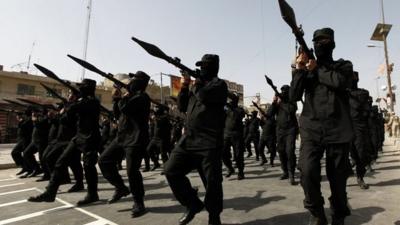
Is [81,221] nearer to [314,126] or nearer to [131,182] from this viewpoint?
[131,182]

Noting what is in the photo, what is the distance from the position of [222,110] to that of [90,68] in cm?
293

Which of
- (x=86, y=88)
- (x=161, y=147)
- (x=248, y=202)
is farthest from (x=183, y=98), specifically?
(x=161, y=147)

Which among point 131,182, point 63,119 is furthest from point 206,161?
point 63,119

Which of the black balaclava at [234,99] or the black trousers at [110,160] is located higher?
the black balaclava at [234,99]

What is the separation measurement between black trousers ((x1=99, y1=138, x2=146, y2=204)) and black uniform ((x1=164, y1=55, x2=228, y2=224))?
1055mm

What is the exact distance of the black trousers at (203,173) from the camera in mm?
4102

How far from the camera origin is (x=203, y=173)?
428 centimetres

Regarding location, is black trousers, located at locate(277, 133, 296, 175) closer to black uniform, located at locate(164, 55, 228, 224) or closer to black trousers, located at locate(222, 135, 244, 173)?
black trousers, located at locate(222, 135, 244, 173)

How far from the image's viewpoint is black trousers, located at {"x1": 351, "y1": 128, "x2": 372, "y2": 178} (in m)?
6.62

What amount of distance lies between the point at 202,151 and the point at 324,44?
1.81 metres

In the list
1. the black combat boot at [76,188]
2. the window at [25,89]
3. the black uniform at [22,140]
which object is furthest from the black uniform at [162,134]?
the window at [25,89]

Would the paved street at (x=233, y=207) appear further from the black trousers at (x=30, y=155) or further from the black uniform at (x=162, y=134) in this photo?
the black uniform at (x=162, y=134)

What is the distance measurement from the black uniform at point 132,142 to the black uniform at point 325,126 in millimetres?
2442

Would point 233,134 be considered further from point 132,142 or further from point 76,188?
point 132,142
